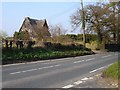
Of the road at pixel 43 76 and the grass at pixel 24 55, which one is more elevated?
the grass at pixel 24 55

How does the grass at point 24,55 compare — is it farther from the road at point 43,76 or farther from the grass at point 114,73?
the grass at point 114,73

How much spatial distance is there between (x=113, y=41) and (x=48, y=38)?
26618mm

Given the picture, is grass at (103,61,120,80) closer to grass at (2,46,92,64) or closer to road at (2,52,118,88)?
road at (2,52,118,88)

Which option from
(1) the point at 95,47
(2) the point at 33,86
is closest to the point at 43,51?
(2) the point at 33,86

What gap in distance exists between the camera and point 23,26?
8375 centimetres

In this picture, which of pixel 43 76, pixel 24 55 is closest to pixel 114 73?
pixel 43 76

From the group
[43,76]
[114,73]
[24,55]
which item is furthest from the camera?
[24,55]

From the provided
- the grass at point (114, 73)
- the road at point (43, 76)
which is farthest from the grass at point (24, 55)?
the grass at point (114, 73)

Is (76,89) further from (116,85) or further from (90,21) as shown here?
(90,21)

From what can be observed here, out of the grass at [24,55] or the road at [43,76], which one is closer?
the road at [43,76]

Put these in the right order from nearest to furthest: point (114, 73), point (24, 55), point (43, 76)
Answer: point (114, 73), point (43, 76), point (24, 55)

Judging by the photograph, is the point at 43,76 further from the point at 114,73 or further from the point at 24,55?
the point at 24,55

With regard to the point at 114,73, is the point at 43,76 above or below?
below

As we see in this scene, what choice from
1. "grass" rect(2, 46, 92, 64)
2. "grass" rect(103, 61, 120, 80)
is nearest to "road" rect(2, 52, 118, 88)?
"grass" rect(103, 61, 120, 80)
